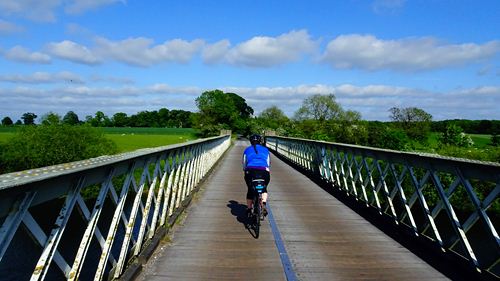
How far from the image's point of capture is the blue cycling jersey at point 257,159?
827cm

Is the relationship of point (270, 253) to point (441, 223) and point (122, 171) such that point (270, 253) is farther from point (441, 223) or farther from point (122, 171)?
point (441, 223)

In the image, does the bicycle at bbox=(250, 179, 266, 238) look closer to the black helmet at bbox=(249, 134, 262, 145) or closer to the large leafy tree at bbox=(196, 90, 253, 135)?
the black helmet at bbox=(249, 134, 262, 145)

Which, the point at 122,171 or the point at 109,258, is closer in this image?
the point at 109,258

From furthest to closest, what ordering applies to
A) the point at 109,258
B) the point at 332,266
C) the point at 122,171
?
the point at 332,266 < the point at 122,171 < the point at 109,258

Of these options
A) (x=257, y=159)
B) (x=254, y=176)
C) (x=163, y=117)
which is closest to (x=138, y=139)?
(x=257, y=159)

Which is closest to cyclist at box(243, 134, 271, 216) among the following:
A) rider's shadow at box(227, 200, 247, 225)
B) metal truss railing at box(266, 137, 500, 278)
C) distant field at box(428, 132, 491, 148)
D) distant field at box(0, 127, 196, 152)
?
rider's shadow at box(227, 200, 247, 225)

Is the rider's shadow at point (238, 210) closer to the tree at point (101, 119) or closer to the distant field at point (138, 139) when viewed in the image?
the distant field at point (138, 139)

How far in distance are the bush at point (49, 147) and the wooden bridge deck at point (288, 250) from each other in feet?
97.0

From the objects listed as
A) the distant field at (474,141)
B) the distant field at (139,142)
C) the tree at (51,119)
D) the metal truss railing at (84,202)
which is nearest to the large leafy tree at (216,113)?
the distant field at (139,142)

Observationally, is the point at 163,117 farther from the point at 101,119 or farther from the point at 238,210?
the point at 238,210

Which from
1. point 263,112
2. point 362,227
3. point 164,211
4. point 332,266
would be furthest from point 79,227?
point 263,112

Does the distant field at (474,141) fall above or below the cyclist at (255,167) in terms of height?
below

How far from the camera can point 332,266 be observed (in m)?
5.66

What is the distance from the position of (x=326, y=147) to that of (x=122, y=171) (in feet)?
33.3
